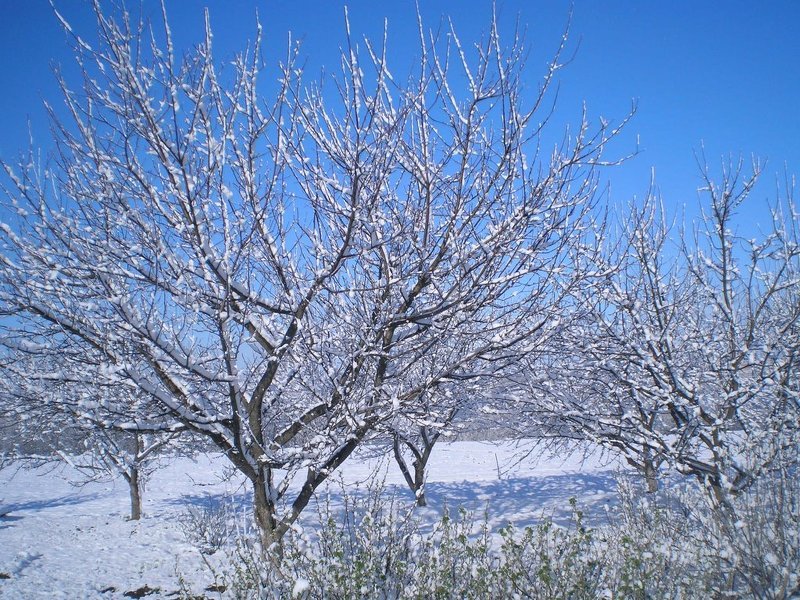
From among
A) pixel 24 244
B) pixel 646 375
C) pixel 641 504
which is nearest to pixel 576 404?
pixel 646 375

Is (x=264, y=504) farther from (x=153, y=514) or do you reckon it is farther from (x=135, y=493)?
(x=153, y=514)

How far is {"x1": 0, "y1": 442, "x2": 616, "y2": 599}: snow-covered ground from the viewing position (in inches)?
287

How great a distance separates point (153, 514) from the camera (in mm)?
15148

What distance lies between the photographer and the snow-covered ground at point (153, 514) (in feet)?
23.9

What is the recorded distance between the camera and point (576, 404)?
5367mm

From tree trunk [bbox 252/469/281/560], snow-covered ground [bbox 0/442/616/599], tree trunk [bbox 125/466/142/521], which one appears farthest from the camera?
tree trunk [bbox 125/466/142/521]

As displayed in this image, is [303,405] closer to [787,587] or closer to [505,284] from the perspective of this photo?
[505,284]

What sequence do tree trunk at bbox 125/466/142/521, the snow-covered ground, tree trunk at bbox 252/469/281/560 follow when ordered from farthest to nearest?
1. tree trunk at bbox 125/466/142/521
2. the snow-covered ground
3. tree trunk at bbox 252/469/281/560

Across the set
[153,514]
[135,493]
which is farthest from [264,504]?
[153,514]

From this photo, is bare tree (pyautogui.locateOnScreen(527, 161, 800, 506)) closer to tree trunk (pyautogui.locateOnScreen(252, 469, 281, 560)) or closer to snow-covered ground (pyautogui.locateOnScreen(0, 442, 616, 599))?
snow-covered ground (pyautogui.locateOnScreen(0, 442, 616, 599))

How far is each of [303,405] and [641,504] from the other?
3.19 metres

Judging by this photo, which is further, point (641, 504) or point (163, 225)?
point (641, 504)

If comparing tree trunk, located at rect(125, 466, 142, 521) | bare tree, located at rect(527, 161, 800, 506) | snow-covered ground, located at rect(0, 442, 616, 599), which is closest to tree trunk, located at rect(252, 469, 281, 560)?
snow-covered ground, located at rect(0, 442, 616, 599)

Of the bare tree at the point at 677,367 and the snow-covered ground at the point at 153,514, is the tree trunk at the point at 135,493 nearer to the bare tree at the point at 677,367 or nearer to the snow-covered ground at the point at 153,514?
the snow-covered ground at the point at 153,514
